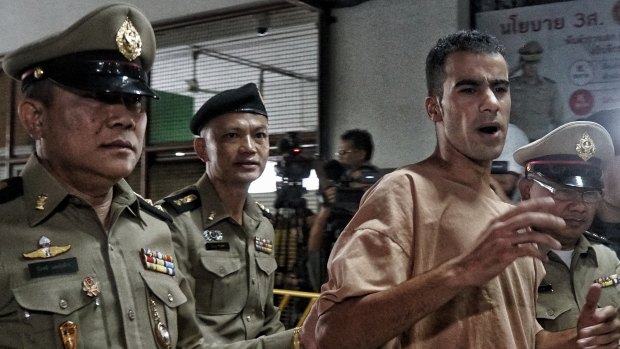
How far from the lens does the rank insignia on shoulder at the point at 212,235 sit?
272 centimetres

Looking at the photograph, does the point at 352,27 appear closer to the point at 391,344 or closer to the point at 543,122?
the point at 543,122

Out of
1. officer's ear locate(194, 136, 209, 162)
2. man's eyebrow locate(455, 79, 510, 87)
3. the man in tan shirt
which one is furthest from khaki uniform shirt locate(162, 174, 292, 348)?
man's eyebrow locate(455, 79, 510, 87)

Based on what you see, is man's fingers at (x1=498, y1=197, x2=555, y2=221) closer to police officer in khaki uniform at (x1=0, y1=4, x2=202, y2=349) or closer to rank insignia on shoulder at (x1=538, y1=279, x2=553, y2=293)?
police officer in khaki uniform at (x1=0, y1=4, x2=202, y2=349)

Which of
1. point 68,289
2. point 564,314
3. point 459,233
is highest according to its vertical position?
point 459,233

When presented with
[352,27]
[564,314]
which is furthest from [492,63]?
[352,27]

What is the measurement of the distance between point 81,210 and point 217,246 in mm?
1105

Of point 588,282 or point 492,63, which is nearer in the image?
point 492,63

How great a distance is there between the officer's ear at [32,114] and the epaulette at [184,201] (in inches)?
44.2

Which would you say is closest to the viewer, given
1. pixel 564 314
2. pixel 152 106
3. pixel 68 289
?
pixel 68 289

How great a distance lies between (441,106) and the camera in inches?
62.3

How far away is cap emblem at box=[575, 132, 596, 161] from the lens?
2611 millimetres

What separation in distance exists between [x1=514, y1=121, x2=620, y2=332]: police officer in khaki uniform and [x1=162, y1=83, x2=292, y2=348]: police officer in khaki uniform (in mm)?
975

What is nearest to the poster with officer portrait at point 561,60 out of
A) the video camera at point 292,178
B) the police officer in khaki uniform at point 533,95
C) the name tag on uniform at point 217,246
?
the police officer in khaki uniform at point 533,95

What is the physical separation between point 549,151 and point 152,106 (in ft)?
14.9
